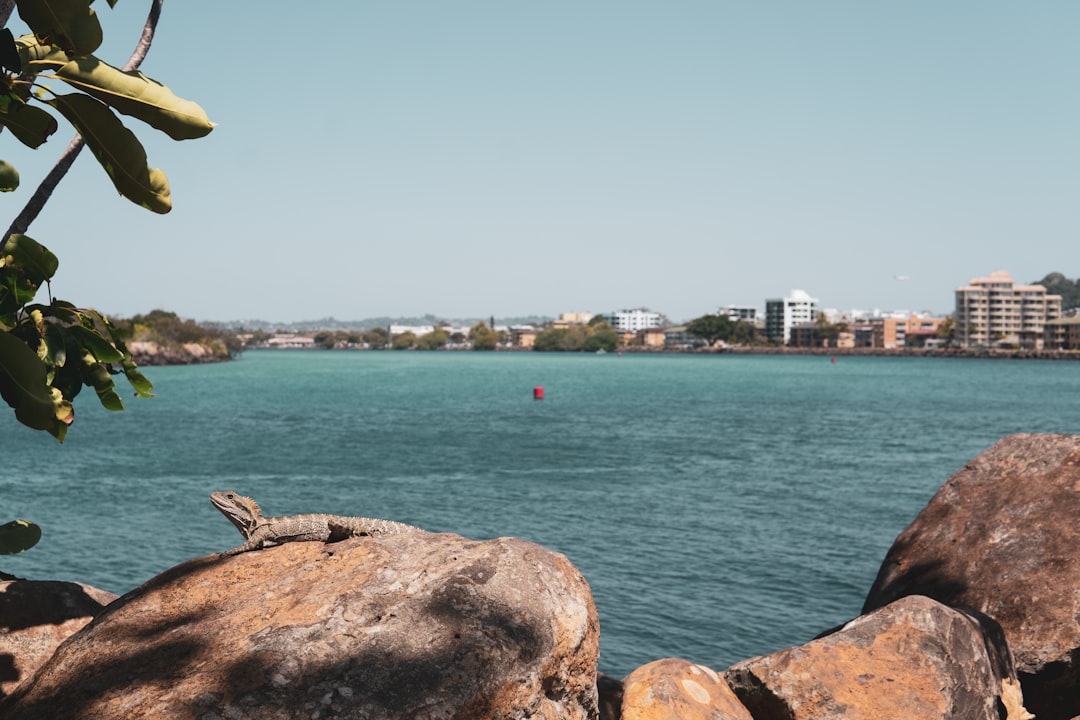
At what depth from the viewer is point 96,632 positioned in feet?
19.6

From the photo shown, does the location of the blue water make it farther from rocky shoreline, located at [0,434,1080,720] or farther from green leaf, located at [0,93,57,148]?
green leaf, located at [0,93,57,148]

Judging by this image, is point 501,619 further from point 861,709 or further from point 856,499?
point 856,499

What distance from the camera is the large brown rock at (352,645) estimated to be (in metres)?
4.91

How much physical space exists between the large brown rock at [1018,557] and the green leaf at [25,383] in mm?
8494

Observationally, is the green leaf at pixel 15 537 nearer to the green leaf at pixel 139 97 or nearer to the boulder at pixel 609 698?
the green leaf at pixel 139 97

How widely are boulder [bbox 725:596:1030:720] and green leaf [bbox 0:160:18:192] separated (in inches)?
257

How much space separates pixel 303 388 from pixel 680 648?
108m

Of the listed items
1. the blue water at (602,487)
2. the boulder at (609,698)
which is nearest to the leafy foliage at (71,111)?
the boulder at (609,698)

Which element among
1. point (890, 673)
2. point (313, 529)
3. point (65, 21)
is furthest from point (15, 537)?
point (890, 673)

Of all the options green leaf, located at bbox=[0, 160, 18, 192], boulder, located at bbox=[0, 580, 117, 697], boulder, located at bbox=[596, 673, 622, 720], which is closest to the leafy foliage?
green leaf, located at bbox=[0, 160, 18, 192]

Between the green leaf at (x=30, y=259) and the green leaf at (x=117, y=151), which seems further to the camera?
the green leaf at (x=30, y=259)

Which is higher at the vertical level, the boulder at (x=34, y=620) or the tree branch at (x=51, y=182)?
Answer: the tree branch at (x=51, y=182)

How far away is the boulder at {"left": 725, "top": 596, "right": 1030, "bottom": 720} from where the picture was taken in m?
7.19

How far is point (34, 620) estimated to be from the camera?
744 centimetres
